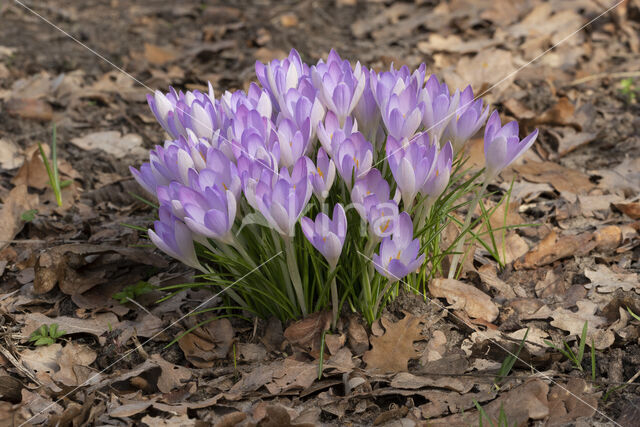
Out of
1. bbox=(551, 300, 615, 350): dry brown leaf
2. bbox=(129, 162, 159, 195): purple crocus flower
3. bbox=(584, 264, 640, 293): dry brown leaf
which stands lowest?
bbox=(551, 300, 615, 350): dry brown leaf

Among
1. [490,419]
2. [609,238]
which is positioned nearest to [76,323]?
[490,419]

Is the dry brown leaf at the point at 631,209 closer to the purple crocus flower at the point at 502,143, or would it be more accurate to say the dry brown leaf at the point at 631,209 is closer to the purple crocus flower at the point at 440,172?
the purple crocus flower at the point at 502,143

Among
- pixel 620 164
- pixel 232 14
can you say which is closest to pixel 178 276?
pixel 620 164

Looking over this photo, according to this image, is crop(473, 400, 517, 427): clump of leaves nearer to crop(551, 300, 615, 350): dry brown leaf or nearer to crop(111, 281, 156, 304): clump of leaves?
crop(551, 300, 615, 350): dry brown leaf

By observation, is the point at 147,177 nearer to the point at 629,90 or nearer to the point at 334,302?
the point at 334,302

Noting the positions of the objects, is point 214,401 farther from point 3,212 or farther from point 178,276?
point 3,212

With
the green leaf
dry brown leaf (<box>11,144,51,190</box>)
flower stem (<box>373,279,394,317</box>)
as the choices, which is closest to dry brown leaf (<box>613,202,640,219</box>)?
flower stem (<box>373,279,394,317</box>)
